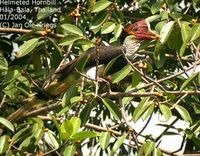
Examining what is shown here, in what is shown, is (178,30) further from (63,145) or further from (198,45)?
(63,145)

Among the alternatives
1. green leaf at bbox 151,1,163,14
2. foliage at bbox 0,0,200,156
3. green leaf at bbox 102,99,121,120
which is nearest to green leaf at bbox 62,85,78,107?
foliage at bbox 0,0,200,156

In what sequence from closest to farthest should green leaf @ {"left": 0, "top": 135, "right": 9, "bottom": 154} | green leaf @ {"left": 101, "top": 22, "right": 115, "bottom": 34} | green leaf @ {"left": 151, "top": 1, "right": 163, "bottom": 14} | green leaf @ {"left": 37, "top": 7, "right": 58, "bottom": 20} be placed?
green leaf @ {"left": 0, "top": 135, "right": 9, "bottom": 154} → green leaf @ {"left": 101, "top": 22, "right": 115, "bottom": 34} → green leaf @ {"left": 151, "top": 1, "right": 163, "bottom": 14} → green leaf @ {"left": 37, "top": 7, "right": 58, "bottom": 20}

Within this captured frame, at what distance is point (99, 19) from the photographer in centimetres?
180

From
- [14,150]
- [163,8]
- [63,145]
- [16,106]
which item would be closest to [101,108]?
[16,106]

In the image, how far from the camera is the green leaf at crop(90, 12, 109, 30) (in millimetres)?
1786

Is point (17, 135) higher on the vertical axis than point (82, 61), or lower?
lower

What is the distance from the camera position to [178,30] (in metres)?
1.55

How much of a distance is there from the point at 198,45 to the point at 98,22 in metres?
0.40

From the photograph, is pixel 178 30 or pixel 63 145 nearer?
pixel 63 145

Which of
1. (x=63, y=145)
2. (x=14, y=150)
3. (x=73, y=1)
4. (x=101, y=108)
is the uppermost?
(x=73, y=1)

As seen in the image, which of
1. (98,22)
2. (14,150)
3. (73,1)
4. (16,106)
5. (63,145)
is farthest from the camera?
(73,1)

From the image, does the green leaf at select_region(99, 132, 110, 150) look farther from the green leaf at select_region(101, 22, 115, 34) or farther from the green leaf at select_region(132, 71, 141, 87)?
the green leaf at select_region(101, 22, 115, 34)

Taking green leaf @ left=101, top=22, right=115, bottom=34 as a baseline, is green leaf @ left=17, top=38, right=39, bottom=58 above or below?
below

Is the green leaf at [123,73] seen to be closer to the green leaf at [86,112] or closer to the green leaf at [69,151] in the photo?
the green leaf at [86,112]
